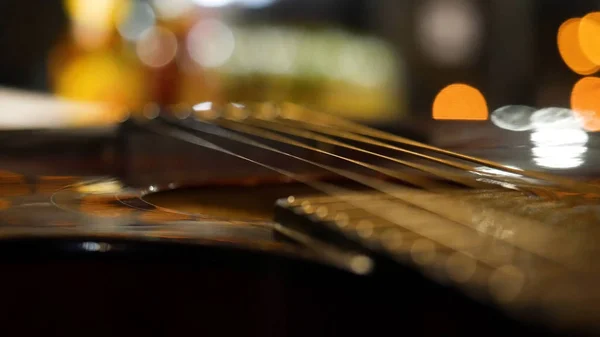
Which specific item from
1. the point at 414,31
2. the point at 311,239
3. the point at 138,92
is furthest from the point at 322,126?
the point at 414,31

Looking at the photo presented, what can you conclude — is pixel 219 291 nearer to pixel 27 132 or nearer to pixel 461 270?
pixel 461 270

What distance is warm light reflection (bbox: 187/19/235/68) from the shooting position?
2.75m

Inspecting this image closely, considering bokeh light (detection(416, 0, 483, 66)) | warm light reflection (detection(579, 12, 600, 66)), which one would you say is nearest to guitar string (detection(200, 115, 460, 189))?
warm light reflection (detection(579, 12, 600, 66))

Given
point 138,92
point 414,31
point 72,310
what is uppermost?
point 414,31

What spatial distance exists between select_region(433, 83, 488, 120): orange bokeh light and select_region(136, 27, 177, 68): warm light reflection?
1.13 metres

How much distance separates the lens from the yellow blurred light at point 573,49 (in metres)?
2.44

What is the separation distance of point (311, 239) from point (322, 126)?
49 centimetres

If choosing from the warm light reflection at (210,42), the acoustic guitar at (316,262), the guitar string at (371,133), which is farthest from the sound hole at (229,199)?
the warm light reflection at (210,42)

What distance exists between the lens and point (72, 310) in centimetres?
33

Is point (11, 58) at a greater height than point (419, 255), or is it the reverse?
point (419, 255)

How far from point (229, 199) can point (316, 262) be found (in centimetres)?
25

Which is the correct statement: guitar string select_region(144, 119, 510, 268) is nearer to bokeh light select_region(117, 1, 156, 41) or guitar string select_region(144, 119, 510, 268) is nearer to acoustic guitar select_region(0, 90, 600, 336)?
acoustic guitar select_region(0, 90, 600, 336)

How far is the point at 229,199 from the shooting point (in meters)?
0.54

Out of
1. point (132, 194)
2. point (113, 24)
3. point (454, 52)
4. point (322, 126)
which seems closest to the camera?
point (132, 194)
